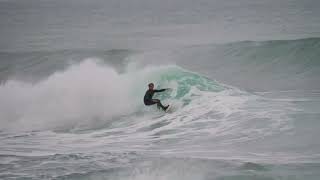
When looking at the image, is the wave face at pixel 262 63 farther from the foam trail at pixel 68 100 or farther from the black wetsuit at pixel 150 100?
the foam trail at pixel 68 100

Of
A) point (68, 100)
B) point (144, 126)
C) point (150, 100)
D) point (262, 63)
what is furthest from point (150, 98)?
point (262, 63)

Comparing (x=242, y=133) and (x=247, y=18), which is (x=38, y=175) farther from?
(x=247, y=18)

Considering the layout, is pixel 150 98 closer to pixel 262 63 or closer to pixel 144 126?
pixel 144 126

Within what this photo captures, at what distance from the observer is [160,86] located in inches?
108

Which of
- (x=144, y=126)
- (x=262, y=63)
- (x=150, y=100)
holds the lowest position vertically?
(x=144, y=126)

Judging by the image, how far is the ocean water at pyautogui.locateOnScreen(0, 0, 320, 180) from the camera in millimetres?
2625

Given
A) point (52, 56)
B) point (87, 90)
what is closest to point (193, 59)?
point (87, 90)

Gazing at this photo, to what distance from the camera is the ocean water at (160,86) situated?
103 inches

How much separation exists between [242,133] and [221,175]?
24cm

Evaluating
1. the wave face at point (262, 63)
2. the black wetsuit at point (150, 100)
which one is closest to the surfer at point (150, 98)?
the black wetsuit at point (150, 100)

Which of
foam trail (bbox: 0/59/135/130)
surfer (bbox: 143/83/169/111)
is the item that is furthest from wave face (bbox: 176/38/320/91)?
foam trail (bbox: 0/59/135/130)

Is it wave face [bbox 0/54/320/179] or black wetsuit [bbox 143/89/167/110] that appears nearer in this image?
wave face [bbox 0/54/320/179]

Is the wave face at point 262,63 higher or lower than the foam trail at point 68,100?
higher

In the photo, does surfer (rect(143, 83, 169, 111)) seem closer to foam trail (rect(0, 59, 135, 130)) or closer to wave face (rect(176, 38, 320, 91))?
foam trail (rect(0, 59, 135, 130))
